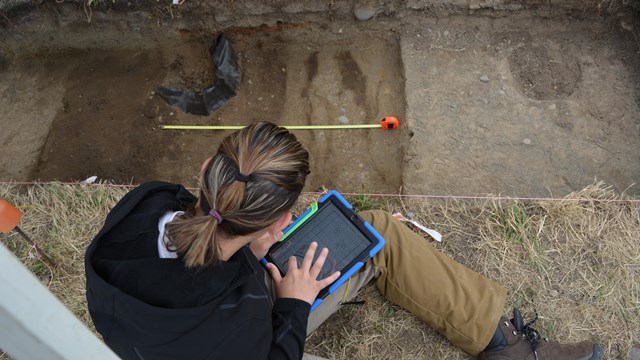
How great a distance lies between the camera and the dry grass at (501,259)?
2.41 meters

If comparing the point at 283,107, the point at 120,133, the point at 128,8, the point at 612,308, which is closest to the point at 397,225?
the point at 612,308

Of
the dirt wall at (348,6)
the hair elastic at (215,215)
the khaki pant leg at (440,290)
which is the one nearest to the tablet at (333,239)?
the khaki pant leg at (440,290)

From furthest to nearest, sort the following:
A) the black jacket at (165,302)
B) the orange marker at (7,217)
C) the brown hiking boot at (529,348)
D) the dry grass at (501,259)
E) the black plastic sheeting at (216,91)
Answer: the black plastic sheeting at (216,91), the dry grass at (501,259), the brown hiking boot at (529,348), the orange marker at (7,217), the black jacket at (165,302)

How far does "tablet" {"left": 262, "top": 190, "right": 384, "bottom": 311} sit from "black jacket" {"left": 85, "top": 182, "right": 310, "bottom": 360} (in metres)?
0.57

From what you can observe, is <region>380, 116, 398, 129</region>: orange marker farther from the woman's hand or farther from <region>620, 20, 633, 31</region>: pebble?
<region>620, 20, 633, 31</region>: pebble

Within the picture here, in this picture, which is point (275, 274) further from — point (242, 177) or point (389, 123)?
point (389, 123)

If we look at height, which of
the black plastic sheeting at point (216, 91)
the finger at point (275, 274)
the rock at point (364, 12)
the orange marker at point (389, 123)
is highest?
the rock at point (364, 12)

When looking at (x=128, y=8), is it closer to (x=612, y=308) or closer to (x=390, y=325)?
(x=390, y=325)

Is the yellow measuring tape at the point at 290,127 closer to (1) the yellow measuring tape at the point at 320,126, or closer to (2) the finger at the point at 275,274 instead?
(1) the yellow measuring tape at the point at 320,126

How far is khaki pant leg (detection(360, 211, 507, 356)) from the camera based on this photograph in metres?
2.13

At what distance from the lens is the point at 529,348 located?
2223 millimetres

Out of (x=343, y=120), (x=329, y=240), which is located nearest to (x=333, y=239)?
(x=329, y=240)

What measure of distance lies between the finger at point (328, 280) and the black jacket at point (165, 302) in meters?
0.36

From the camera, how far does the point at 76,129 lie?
3.59 meters
